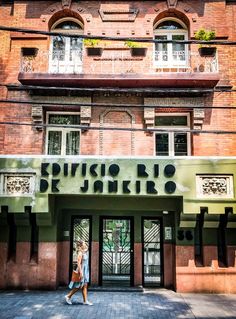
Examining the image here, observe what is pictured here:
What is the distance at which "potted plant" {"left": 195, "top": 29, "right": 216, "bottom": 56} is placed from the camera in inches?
447

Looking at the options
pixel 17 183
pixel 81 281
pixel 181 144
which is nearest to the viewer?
pixel 81 281

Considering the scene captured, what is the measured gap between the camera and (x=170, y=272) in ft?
36.8

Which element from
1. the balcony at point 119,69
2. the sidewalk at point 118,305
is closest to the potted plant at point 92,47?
the balcony at point 119,69

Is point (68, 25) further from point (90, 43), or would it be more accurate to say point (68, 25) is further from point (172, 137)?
point (172, 137)

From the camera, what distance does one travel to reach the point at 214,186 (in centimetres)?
987

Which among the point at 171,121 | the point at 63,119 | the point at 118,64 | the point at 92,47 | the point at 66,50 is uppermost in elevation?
the point at 66,50

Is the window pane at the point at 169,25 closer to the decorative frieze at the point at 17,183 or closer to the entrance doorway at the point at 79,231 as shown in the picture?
the decorative frieze at the point at 17,183

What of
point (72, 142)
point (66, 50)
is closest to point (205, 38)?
point (66, 50)

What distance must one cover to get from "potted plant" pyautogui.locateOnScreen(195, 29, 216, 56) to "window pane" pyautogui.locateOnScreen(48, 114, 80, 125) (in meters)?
5.04

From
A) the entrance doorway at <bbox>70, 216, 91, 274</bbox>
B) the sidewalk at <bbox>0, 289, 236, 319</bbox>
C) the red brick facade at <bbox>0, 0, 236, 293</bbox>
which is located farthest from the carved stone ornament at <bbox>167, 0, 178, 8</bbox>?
the sidewalk at <bbox>0, 289, 236, 319</bbox>

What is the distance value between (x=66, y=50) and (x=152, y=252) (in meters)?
8.07

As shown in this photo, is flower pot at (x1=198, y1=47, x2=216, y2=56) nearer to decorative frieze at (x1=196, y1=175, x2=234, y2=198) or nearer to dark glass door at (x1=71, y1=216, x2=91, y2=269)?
decorative frieze at (x1=196, y1=175, x2=234, y2=198)

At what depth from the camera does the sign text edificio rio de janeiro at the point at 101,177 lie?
32.3ft

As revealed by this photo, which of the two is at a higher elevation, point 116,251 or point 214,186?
point 214,186
